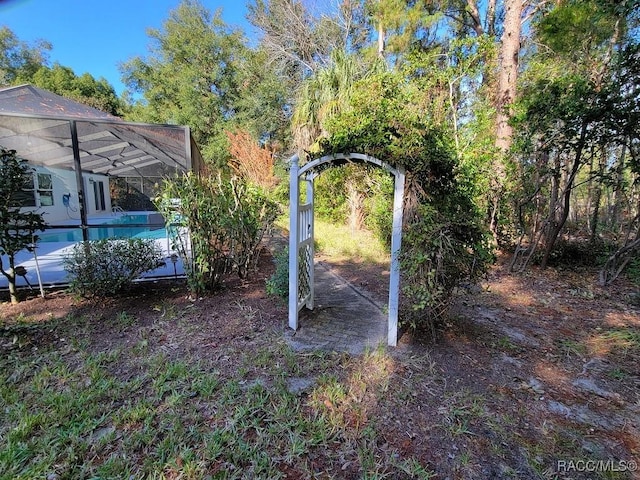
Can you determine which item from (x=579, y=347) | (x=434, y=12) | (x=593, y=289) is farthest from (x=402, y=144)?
(x=434, y=12)

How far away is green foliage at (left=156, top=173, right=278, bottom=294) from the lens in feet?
11.8

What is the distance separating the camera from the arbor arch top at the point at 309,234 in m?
2.60

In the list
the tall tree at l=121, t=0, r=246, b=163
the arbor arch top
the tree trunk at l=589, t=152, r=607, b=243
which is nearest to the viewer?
the arbor arch top

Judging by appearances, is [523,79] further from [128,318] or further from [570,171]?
[128,318]

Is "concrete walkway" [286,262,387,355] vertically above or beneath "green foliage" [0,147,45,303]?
beneath

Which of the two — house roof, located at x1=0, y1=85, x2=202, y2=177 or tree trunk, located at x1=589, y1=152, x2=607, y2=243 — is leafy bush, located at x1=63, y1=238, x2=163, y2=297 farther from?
tree trunk, located at x1=589, y1=152, x2=607, y2=243

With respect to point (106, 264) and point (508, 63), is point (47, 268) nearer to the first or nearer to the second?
point (106, 264)

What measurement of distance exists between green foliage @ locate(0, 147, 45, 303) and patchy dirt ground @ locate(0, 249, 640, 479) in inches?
29.7

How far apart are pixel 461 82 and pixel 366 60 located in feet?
12.3

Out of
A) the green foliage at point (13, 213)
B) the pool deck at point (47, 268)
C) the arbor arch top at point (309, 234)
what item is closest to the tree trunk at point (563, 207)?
the arbor arch top at point (309, 234)

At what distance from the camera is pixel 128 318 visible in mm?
3264

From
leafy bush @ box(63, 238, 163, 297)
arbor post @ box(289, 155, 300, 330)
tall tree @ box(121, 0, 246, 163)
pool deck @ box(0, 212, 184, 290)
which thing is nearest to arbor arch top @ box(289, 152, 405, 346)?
arbor post @ box(289, 155, 300, 330)

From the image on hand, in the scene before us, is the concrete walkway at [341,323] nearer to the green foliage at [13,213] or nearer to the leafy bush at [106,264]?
the leafy bush at [106,264]

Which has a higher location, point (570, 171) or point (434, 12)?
point (434, 12)
